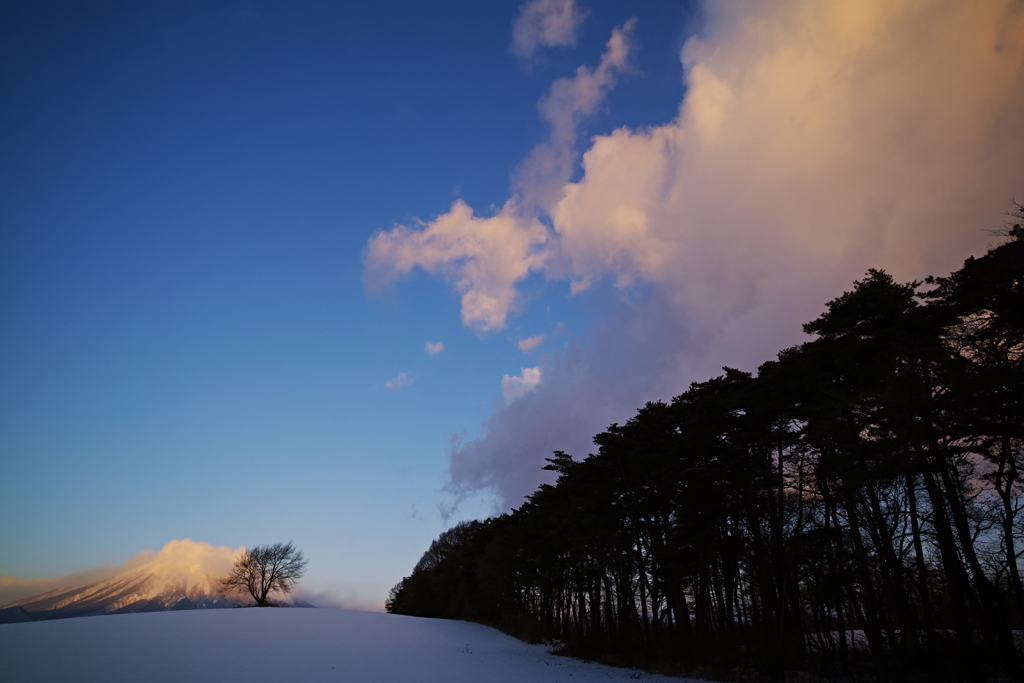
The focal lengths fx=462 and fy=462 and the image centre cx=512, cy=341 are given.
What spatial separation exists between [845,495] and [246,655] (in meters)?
29.5

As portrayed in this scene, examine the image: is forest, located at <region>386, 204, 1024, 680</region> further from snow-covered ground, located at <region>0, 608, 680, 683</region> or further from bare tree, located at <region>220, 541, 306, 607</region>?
bare tree, located at <region>220, 541, 306, 607</region>

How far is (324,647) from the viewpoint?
28188 mm

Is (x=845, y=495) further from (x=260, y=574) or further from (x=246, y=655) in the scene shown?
(x=260, y=574)

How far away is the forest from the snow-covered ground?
6911mm

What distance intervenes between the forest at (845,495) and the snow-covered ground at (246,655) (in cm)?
691

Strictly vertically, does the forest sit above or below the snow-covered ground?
above

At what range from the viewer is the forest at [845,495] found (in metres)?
15.1

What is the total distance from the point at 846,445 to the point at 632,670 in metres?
17.7

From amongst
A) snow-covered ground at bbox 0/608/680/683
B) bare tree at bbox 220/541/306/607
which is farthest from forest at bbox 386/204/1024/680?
bare tree at bbox 220/541/306/607

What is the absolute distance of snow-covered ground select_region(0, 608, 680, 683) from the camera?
19172 millimetres

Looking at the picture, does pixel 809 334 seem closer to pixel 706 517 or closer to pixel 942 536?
pixel 942 536

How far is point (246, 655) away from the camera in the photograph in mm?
23750

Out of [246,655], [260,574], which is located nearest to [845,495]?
[246,655]

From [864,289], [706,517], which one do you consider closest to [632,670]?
[706,517]
